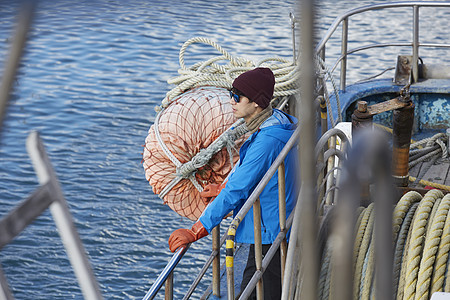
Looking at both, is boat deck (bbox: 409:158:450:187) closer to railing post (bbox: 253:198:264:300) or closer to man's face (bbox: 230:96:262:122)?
man's face (bbox: 230:96:262:122)

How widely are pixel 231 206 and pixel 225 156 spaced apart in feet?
3.35

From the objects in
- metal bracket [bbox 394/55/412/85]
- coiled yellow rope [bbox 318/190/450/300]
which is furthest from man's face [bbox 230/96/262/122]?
metal bracket [bbox 394/55/412/85]

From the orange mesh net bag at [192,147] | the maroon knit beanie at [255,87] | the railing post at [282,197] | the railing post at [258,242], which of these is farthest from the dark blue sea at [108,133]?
the railing post at [258,242]

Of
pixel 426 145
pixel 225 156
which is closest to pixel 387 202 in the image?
pixel 225 156

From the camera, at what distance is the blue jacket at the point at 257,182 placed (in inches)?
110

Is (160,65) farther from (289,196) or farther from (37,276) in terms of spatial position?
(289,196)

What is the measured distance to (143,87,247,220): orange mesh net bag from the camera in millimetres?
3760

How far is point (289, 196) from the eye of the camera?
2951 millimetres

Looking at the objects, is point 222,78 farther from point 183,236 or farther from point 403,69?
point 403,69

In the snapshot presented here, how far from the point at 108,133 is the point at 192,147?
22.7 ft

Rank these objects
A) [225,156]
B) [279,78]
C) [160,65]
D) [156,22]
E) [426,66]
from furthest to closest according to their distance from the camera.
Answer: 1. [156,22]
2. [160,65]
3. [426,66]
4. [279,78]
5. [225,156]

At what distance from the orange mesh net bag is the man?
2.28 ft

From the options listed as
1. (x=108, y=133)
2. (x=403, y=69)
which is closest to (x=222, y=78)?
(x=403, y=69)

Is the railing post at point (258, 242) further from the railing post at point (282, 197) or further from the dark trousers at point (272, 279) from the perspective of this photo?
the dark trousers at point (272, 279)
